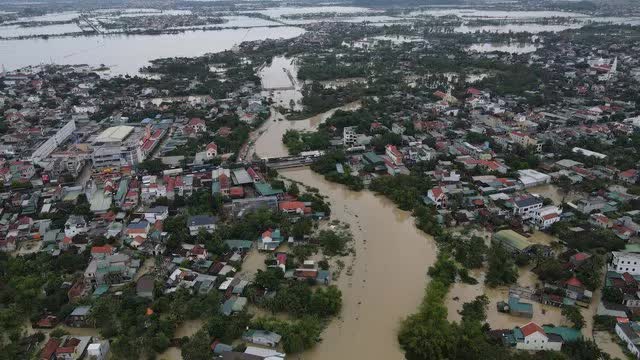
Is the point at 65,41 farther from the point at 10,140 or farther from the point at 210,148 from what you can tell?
the point at 210,148

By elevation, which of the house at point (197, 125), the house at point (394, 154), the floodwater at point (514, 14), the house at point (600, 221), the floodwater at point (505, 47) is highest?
the floodwater at point (514, 14)

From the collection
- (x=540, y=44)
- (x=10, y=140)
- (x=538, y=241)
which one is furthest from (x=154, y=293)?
(x=540, y=44)

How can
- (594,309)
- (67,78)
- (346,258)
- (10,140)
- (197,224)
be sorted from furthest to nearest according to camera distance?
(67,78)
(10,140)
(197,224)
(346,258)
(594,309)

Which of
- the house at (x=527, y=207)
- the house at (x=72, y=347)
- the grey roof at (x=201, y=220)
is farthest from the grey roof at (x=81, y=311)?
the house at (x=527, y=207)

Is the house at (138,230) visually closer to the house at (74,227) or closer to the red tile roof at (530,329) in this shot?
the house at (74,227)

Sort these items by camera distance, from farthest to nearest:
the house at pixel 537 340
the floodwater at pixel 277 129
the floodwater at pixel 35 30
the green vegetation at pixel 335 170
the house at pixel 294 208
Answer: the floodwater at pixel 35 30 → the floodwater at pixel 277 129 → the green vegetation at pixel 335 170 → the house at pixel 294 208 → the house at pixel 537 340

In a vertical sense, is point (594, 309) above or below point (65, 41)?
below
